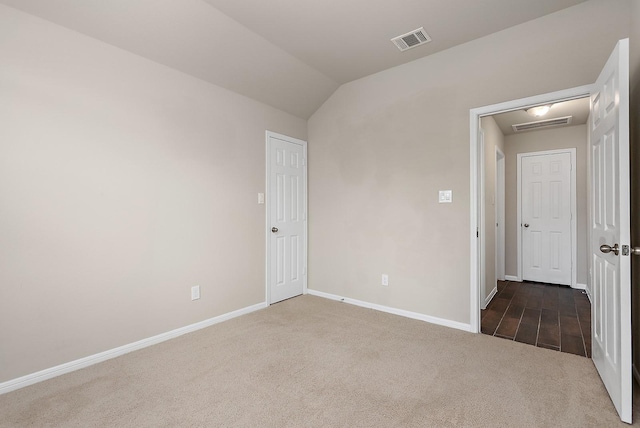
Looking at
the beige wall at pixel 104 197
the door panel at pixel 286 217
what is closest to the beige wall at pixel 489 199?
the door panel at pixel 286 217

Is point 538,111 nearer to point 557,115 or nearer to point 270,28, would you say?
point 557,115

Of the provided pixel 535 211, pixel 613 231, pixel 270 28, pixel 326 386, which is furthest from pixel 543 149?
pixel 326 386

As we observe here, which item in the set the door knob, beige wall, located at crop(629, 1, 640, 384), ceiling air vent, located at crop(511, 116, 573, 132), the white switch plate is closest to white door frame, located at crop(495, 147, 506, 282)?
ceiling air vent, located at crop(511, 116, 573, 132)

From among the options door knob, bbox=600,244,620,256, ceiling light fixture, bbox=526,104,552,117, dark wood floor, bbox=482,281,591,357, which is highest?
ceiling light fixture, bbox=526,104,552,117

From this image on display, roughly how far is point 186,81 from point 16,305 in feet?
7.26

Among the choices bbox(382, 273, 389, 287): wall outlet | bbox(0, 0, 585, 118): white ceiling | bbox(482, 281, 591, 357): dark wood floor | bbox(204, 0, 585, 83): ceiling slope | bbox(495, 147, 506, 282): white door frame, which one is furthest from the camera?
bbox(495, 147, 506, 282): white door frame

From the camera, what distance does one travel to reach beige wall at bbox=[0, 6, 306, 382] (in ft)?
6.60

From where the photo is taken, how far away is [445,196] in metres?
3.05

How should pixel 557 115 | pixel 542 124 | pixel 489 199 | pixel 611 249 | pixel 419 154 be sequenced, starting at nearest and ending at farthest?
pixel 611 249 < pixel 419 154 < pixel 489 199 < pixel 557 115 < pixel 542 124

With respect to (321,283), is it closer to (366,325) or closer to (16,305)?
(366,325)

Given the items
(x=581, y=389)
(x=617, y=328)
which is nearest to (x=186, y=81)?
(x=617, y=328)

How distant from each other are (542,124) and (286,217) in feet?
13.3

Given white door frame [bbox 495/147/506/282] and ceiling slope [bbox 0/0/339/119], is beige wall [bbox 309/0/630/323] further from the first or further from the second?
white door frame [bbox 495/147/506/282]

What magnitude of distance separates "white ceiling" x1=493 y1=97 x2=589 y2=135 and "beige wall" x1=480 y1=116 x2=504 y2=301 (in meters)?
0.16
